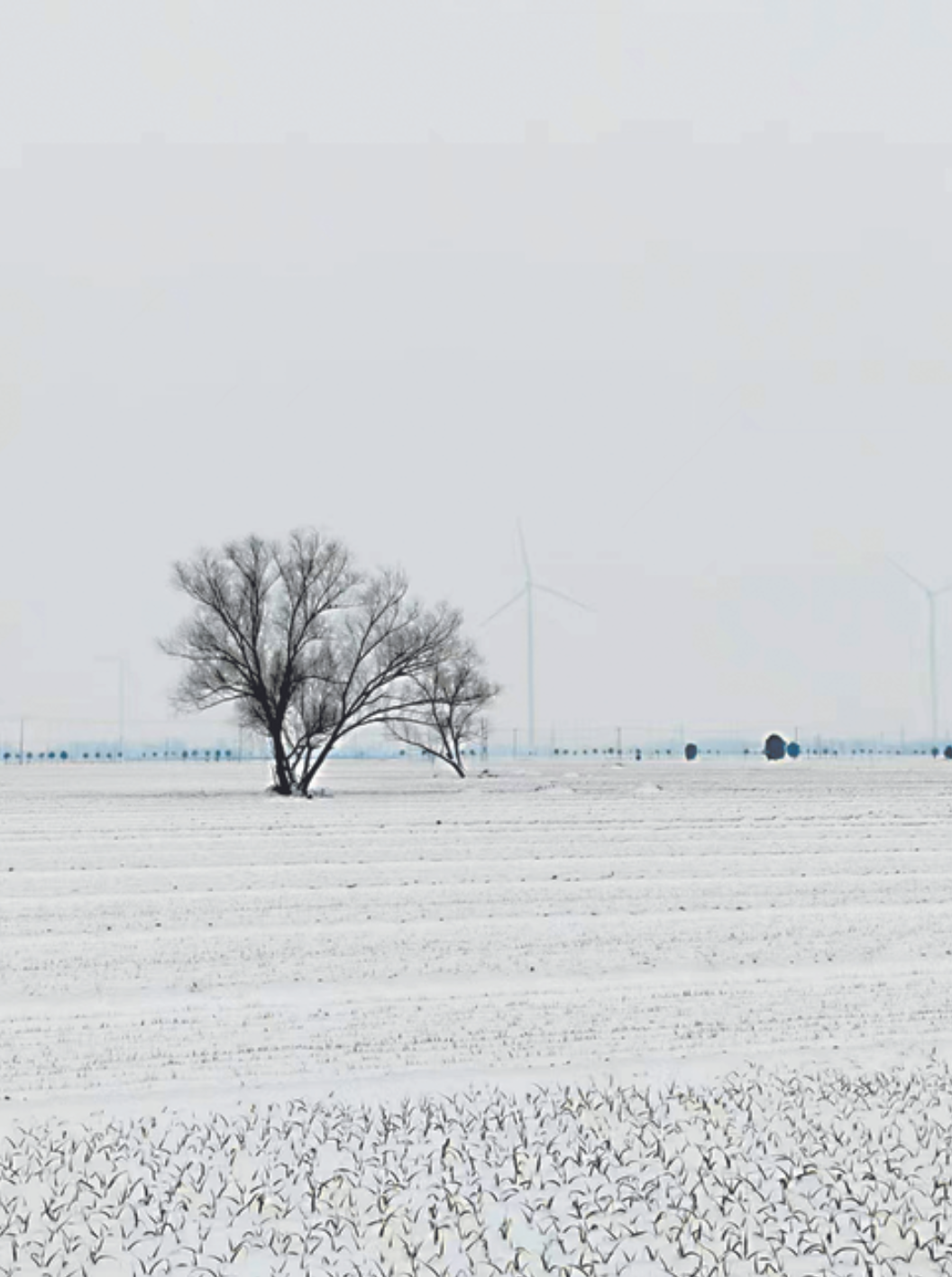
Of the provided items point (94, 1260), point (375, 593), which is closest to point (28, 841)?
point (94, 1260)

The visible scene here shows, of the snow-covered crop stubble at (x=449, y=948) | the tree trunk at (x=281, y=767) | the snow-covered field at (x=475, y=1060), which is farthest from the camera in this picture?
the tree trunk at (x=281, y=767)

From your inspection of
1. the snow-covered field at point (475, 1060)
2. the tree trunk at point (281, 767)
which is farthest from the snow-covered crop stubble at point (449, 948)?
the tree trunk at point (281, 767)

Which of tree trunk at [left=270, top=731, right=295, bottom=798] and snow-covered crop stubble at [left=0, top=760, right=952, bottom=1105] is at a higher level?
tree trunk at [left=270, top=731, right=295, bottom=798]

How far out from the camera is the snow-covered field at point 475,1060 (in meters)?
8.97

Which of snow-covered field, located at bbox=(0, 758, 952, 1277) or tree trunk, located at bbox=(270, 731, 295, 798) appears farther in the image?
tree trunk, located at bbox=(270, 731, 295, 798)

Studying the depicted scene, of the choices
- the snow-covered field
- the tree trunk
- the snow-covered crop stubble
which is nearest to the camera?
the snow-covered field

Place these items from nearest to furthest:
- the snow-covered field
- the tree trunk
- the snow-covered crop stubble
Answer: the snow-covered field, the snow-covered crop stubble, the tree trunk

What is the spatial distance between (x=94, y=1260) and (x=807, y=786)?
64.5m

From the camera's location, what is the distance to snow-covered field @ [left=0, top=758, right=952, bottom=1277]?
897 centimetres

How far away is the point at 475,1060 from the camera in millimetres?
14016

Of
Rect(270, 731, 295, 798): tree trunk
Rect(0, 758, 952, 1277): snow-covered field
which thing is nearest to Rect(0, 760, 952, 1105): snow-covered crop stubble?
Rect(0, 758, 952, 1277): snow-covered field

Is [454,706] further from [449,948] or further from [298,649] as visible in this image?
[449,948]

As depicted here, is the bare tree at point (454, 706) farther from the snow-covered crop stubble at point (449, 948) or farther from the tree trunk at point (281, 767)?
the snow-covered crop stubble at point (449, 948)

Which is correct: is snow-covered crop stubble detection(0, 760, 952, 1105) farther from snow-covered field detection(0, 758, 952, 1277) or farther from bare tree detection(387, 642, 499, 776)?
bare tree detection(387, 642, 499, 776)
